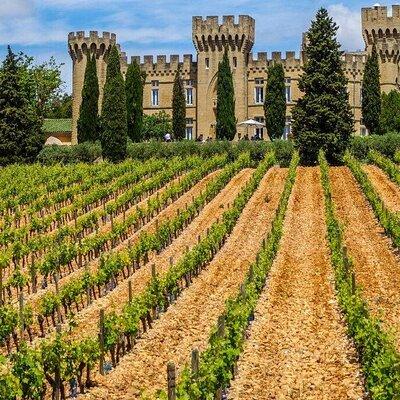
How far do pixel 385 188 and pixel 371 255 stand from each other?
12.2m

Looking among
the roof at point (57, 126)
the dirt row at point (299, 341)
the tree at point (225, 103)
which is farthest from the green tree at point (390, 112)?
the dirt row at point (299, 341)

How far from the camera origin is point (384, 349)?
38.5ft

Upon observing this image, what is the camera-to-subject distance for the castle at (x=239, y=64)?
63.8 m

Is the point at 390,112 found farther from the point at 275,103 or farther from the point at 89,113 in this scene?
the point at 89,113

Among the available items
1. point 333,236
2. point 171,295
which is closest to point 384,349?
point 171,295

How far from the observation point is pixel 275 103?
195 feet

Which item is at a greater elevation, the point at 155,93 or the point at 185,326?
the point at 155,93

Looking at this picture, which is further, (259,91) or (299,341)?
(259,91)

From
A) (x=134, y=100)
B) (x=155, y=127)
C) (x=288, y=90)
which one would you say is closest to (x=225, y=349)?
(x=134, y=100)

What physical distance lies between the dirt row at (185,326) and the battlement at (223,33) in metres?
37.3

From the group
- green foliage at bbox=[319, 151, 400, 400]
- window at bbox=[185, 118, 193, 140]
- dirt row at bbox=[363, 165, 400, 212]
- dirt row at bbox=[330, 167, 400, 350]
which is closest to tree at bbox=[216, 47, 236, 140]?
window at bbox=[185, 118, 193, 140]

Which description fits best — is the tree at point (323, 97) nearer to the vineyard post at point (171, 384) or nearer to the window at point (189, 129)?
the window at point (189, 129)

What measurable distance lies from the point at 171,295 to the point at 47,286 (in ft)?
14.2

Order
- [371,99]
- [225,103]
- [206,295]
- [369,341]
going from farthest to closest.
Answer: [225,103] → [371,99] → [206,295] → [369,341]
